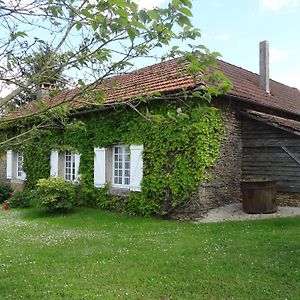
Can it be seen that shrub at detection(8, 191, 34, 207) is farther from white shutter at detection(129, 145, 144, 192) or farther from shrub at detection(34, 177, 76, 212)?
white shutter at detection(129, 145, 144, 192)

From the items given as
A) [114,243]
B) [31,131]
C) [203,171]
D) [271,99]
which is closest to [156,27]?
[31,131]

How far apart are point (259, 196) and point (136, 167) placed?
383cm

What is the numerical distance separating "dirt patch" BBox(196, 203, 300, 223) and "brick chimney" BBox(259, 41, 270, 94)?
6246 mm

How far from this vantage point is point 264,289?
5086 millimetres

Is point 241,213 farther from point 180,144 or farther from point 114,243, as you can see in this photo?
point 114,243

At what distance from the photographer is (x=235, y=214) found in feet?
35.2

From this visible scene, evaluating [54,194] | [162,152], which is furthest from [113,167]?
[162,152]

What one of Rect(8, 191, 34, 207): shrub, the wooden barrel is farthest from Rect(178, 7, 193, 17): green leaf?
Rect(8, 191, 34, 207): shrub

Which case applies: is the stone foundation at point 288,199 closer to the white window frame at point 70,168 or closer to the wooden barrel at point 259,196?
the wooden barrel at point 259,196

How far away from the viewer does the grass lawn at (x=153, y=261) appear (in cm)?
515

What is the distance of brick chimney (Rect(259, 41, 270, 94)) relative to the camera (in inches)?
613

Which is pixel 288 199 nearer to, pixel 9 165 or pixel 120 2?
pixel 120 2

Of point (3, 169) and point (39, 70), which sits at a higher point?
point (39, 70)

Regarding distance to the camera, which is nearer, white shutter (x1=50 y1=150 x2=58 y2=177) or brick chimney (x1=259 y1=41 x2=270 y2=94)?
white shutter (x1=50 y1=150 x2=58 y2=177)
